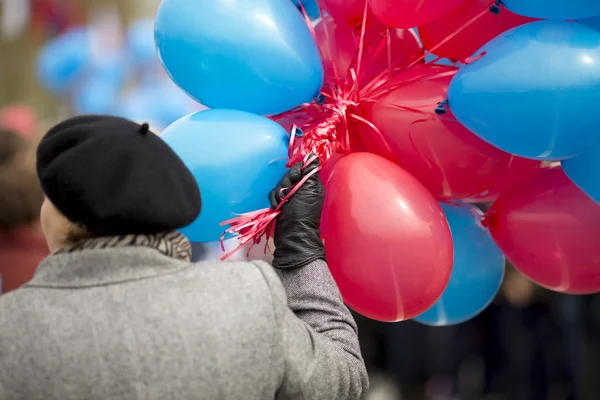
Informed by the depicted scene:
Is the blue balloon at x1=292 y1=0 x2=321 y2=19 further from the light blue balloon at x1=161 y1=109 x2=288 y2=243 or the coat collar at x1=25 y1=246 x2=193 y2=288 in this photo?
the coat collar at x1=25 y1=246 x2=193 y2=288

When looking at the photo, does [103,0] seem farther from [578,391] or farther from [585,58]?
[585,58]

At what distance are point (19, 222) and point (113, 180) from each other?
1100 mm

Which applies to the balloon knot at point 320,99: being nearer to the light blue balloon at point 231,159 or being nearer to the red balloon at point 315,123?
the red balloon at point 315,123

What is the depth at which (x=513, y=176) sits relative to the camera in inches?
56.6

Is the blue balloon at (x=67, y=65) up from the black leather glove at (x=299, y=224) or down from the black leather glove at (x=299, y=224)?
down

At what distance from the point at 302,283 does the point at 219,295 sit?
18 centimetres

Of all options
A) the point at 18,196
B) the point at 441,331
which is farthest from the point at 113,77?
the point at 441,331

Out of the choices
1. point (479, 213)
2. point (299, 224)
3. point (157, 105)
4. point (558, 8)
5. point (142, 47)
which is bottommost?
point (157, 105)

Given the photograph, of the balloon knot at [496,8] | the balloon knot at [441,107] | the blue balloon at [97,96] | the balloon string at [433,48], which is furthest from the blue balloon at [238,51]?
the blue balloon at [97,96]

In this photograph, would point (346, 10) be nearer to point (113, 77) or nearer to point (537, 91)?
point (537, 91)

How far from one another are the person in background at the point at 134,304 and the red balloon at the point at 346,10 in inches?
22.0

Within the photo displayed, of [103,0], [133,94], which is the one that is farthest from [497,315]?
[103,0]

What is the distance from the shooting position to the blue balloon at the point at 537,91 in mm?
1187

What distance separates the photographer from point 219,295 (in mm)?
1083
